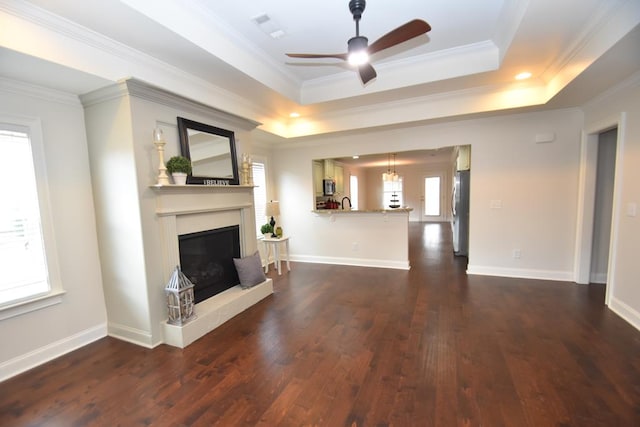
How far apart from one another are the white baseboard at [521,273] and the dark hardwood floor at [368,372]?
0.69 m

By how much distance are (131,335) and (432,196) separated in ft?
36.2

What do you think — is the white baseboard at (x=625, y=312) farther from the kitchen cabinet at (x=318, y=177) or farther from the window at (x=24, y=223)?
the window at (x=24, y=223)

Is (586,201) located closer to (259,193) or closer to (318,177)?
(318,177)

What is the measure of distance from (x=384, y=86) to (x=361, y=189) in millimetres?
8059

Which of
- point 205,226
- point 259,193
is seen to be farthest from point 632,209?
point 259,193

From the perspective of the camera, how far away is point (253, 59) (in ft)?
10.4

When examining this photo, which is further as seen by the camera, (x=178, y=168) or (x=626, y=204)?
(x=626, y=204)

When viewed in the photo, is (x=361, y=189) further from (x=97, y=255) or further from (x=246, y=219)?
(x=97, y=255)

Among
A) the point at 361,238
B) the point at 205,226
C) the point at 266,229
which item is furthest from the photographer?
the point at 361,238

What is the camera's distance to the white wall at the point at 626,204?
2789mm

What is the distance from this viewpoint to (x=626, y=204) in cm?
295

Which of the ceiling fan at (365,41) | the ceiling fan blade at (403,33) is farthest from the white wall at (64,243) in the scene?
the ceiling fan blade at (403,33)

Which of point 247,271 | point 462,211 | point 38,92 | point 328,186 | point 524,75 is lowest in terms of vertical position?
point 247,271

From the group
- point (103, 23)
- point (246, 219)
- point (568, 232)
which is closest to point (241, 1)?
point (103, 23)
